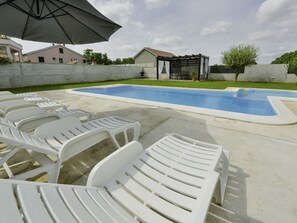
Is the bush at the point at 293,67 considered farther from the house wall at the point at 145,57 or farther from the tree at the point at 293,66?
the house wall at the point at 145,57

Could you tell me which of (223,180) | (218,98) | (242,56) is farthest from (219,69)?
(223,180)

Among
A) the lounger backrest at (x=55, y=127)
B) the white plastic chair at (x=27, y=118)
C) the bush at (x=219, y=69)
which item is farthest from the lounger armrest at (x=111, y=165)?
the bush at (x=219, y=69)

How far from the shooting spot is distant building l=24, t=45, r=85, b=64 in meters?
30.2

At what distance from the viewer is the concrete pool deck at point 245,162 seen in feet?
5.61

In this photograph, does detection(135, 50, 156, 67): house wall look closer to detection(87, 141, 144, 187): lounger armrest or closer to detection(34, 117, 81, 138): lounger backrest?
Answer: detection(34, 117, 81, 138): lounger backrest

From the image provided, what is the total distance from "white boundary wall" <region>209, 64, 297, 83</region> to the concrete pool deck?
17.3 metres

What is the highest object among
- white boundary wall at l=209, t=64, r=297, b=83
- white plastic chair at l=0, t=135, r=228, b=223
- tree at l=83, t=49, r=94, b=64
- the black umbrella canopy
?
tree at l=83, t=49, r=94, b=64

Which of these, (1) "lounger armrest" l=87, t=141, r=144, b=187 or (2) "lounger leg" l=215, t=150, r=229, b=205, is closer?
(1) "lounger armrest" l=87, t=141, r=144, b=187

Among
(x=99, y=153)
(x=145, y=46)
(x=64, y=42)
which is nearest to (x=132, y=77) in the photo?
(x=145, y=46)

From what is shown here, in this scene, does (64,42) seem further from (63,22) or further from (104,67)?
(104,67)

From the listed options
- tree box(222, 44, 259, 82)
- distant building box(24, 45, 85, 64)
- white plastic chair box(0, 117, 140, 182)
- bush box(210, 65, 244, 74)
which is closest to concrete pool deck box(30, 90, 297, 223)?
white plastic chair box(0, 117, 140, 182)

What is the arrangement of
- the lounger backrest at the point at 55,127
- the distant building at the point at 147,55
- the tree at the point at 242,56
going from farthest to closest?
the distant building at the point at 147,55
the tree at the point at 242,56
the lounger backrest at the point at 55,127

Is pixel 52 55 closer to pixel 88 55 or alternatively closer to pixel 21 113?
pixel 88 55

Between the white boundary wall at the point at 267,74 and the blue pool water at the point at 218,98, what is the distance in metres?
8.33
